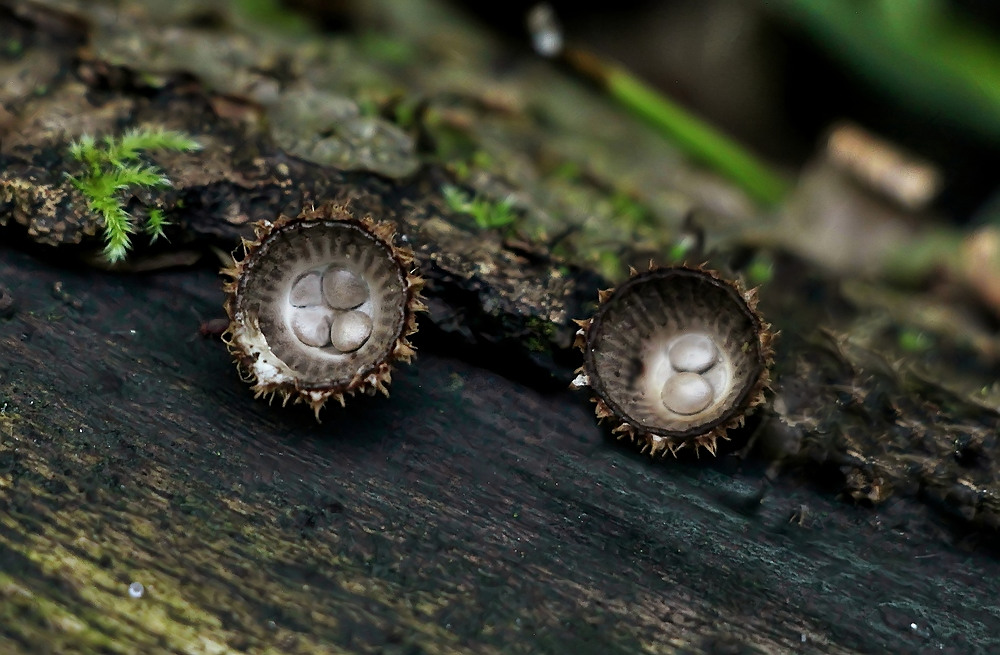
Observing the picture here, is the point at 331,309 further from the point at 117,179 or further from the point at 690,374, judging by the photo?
the point at 690,374

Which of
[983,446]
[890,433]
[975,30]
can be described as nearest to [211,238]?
[890,433]

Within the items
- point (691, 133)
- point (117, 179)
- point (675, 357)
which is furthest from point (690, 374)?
point (117, 179)

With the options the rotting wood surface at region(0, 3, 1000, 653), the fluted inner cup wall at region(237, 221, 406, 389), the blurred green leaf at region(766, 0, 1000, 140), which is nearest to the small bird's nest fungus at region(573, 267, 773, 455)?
the rotting wood surface at region(0, 3, 1000, 653)

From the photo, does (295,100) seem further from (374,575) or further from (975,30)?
(975,30)

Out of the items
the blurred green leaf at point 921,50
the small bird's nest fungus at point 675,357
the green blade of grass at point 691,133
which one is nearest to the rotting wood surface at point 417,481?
the small bird's nest fungus at point 675,357

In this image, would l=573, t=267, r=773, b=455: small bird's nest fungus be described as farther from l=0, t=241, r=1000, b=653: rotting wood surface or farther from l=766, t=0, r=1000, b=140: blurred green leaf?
l=766, t=0, r=1000, b=140: blurred green leaf

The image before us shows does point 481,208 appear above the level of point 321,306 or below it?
above

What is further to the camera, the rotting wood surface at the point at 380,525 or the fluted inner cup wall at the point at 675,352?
the fluted inner cup wall at the point at 675,352

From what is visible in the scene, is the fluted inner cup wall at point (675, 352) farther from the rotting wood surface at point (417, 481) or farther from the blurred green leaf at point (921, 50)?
the blurred green leaf at point (921, 50)
